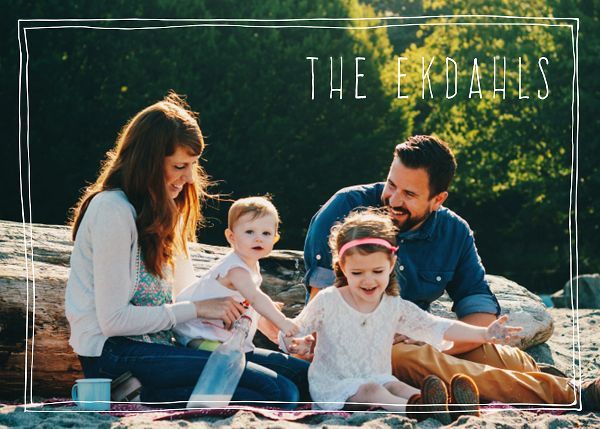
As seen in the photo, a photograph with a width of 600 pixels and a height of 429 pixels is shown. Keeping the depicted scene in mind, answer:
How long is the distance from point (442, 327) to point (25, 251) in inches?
87.8

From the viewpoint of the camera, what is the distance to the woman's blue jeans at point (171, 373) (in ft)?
14.0

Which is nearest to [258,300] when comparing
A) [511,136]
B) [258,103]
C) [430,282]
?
[430,282]

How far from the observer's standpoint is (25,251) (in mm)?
5199

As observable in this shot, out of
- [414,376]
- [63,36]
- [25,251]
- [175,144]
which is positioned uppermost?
[63,36]

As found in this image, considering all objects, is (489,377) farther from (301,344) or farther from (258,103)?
(258,103)

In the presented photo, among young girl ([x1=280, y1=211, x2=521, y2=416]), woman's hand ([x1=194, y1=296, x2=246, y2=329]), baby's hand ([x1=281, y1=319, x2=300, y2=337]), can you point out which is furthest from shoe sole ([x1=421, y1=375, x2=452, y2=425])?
woman's hand ([x1=194, y1=296, x2=246, y2=329])

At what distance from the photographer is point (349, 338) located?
14.6 feet

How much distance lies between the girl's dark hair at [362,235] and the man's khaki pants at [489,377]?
1.13 feet

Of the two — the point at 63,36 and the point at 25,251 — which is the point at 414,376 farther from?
the point at 63,36

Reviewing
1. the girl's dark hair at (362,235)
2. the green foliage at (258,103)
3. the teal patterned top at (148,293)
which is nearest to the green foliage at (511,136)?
the green foliage at (258,103)

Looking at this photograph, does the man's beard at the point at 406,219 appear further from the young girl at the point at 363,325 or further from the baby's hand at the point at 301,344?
the baby's hand at the point at 301,344

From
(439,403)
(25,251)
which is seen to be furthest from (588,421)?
(25,251)

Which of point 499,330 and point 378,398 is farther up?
point 499,330

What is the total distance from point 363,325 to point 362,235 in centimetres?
41
